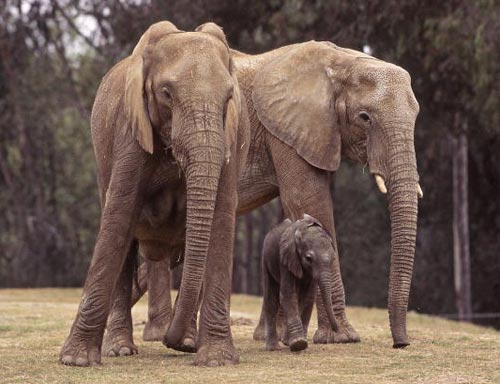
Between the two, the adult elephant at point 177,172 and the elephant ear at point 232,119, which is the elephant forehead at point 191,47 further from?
the elephant ear at point 232,119

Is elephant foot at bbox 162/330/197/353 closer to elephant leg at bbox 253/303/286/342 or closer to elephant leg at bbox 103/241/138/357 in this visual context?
elephant leg at bbox 103/241/138/357

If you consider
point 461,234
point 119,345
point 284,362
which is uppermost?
point 461,234

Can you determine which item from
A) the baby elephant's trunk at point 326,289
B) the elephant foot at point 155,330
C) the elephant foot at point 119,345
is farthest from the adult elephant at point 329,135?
the elephant foot at point 119,345

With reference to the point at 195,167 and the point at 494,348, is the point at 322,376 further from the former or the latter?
the point at 494,348

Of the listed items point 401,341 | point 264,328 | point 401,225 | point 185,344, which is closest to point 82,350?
point 185,344

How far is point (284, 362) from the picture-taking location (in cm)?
957

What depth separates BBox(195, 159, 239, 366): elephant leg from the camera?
9.32 metres

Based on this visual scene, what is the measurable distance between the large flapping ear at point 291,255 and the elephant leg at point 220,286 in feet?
2.14

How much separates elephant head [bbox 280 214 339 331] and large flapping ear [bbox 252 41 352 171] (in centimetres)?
179

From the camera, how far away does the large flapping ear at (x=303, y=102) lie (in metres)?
11.9

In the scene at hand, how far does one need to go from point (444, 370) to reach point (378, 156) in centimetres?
279

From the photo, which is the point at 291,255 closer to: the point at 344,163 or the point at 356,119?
the point at 356,119

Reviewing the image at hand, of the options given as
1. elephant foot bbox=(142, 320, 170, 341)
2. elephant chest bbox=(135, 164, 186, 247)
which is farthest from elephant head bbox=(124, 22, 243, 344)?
elephant foot bbox=(142, 320, 170, 341)

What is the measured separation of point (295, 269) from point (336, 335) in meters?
1.74
